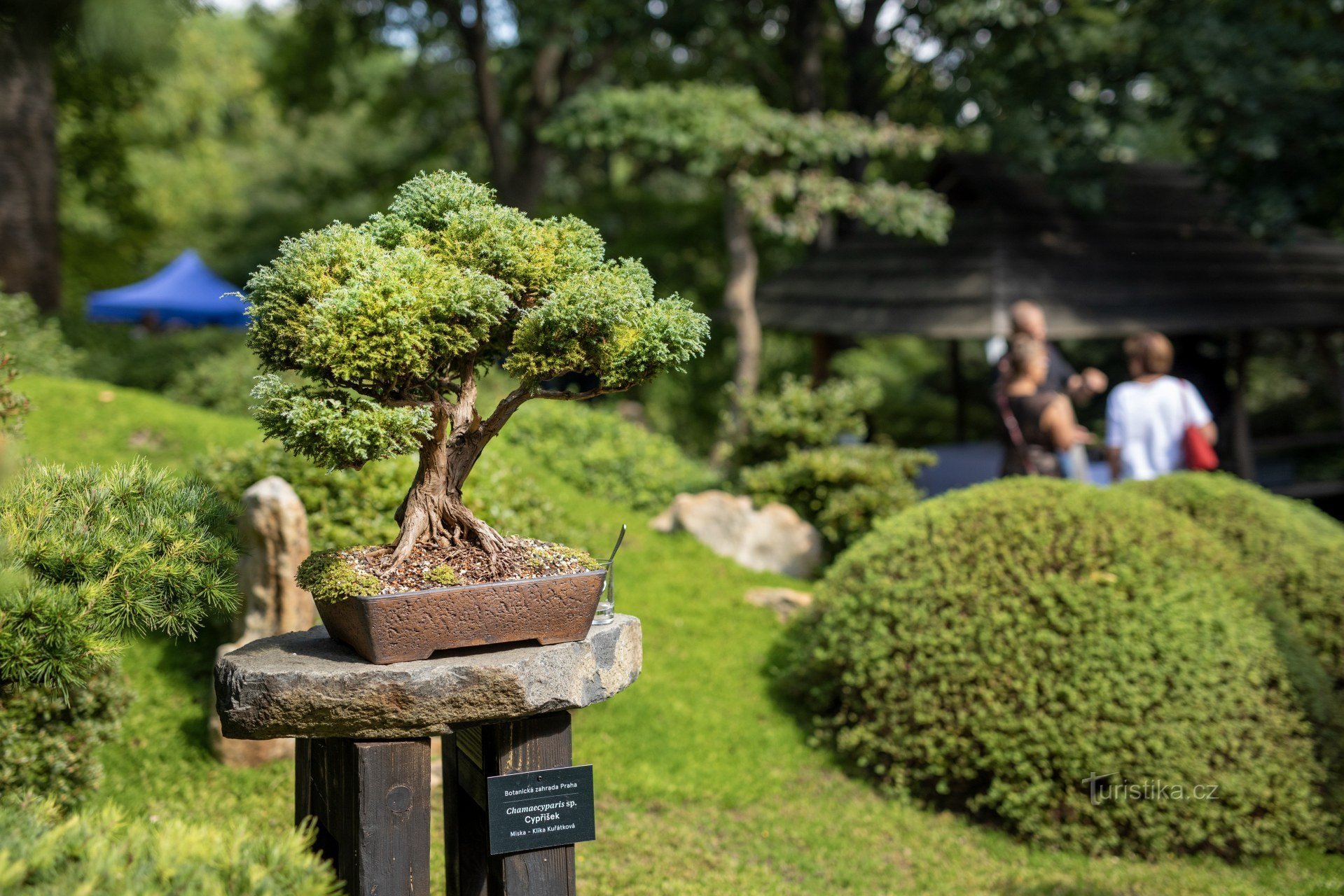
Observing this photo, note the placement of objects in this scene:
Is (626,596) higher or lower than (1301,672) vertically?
higher

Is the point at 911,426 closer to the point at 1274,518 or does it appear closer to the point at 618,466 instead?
the point at 618,466

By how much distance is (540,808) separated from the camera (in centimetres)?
308

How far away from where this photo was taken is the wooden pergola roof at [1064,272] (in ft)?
34.1

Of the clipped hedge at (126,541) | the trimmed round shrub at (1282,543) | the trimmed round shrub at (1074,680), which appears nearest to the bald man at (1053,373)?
the trimmed round shrub at (1282,543)

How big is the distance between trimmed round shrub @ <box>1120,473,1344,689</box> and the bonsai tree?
441 centimetres

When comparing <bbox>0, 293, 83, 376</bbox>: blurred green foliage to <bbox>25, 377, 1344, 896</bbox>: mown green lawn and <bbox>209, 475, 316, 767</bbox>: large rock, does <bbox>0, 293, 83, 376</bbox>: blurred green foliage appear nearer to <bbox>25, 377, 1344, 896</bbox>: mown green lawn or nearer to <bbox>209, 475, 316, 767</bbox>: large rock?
<bbox>25, 377, 1344, 896</bbox>: mown green lawn

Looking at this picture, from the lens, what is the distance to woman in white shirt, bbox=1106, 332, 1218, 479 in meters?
7.66

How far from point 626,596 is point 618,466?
239cm

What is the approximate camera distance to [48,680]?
2652 millimetres

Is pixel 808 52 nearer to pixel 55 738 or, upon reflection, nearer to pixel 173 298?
pixel 55 738

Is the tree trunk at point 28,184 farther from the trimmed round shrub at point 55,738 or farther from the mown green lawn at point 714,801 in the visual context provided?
the trimmed round shrub at point 55,738

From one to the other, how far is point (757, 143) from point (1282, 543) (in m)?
6.64

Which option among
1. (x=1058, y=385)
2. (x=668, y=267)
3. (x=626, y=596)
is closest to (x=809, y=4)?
(x=668, y=267)

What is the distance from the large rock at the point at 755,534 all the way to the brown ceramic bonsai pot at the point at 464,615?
17.3 ft
